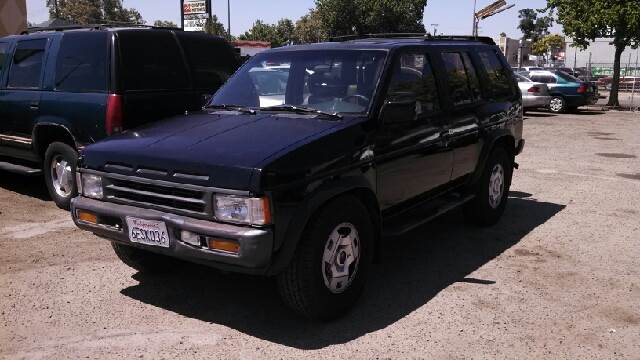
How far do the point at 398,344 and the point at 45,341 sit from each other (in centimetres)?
216

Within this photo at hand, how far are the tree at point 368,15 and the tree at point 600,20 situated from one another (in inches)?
1507

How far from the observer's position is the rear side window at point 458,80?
5.32 meters

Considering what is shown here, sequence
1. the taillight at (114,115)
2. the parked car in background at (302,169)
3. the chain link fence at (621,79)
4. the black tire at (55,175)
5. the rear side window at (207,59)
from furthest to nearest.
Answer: the chain link fence at (621,79) < the rear side window at (207,59) < the black tire at (55,175) < the taillight at (114,115) < the parked car in background at (302,169)

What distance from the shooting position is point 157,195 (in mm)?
3697

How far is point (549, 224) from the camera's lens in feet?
21.2

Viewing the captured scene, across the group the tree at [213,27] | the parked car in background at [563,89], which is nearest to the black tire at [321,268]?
the tree at [213,27]

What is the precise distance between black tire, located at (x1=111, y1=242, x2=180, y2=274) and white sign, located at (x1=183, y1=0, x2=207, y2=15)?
90.0 feet

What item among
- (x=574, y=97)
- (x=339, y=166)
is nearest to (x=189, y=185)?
(x=339, y=166)

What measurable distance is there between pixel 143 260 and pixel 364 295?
5.67 feet

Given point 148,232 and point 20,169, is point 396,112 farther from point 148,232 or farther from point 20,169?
point 20,169

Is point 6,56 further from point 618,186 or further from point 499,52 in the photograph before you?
point 618,186

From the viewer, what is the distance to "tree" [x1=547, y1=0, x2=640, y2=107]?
20828 millimetres

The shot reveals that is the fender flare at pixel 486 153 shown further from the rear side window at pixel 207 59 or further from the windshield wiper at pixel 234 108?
the rear side window at pixel 207 59

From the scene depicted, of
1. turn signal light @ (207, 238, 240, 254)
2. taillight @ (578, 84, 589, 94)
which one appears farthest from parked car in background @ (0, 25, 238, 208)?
taillight @ (578, 84, 589, 94)
